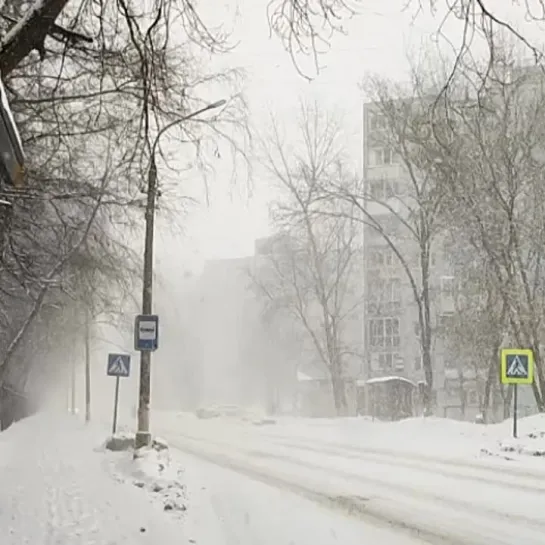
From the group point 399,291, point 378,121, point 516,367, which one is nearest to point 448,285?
point 378,121

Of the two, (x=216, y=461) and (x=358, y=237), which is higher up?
(x=358, y=237)

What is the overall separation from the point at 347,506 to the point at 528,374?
1047 cm

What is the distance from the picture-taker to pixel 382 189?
46.3 m

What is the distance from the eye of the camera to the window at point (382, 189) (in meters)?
39.6

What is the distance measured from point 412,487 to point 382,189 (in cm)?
3235

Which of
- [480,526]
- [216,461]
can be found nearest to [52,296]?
[216,461]

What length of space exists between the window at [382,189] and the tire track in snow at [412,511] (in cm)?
2256

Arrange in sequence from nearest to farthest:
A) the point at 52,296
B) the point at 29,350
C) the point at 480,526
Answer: the point at 480,526, the point at 52,296, the point at 29,350

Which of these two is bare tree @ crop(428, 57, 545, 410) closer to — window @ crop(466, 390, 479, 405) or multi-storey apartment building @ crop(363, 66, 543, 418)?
multi-storey apartment building @ crop(363, 66, 543, 418)

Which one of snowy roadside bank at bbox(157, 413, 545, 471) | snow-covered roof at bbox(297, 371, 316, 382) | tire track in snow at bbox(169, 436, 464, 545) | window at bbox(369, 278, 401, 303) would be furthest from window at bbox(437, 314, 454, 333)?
snow-covered roof at bbox(297, 371, 316, 382)

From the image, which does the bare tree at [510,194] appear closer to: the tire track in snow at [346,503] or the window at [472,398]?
the tire track in snow at [346,503]

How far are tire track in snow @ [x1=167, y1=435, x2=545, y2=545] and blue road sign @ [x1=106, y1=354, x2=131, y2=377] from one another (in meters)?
6.75

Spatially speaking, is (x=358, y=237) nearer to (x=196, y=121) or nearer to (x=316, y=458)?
(x=316, y=458)

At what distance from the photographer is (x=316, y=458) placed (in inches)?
851
